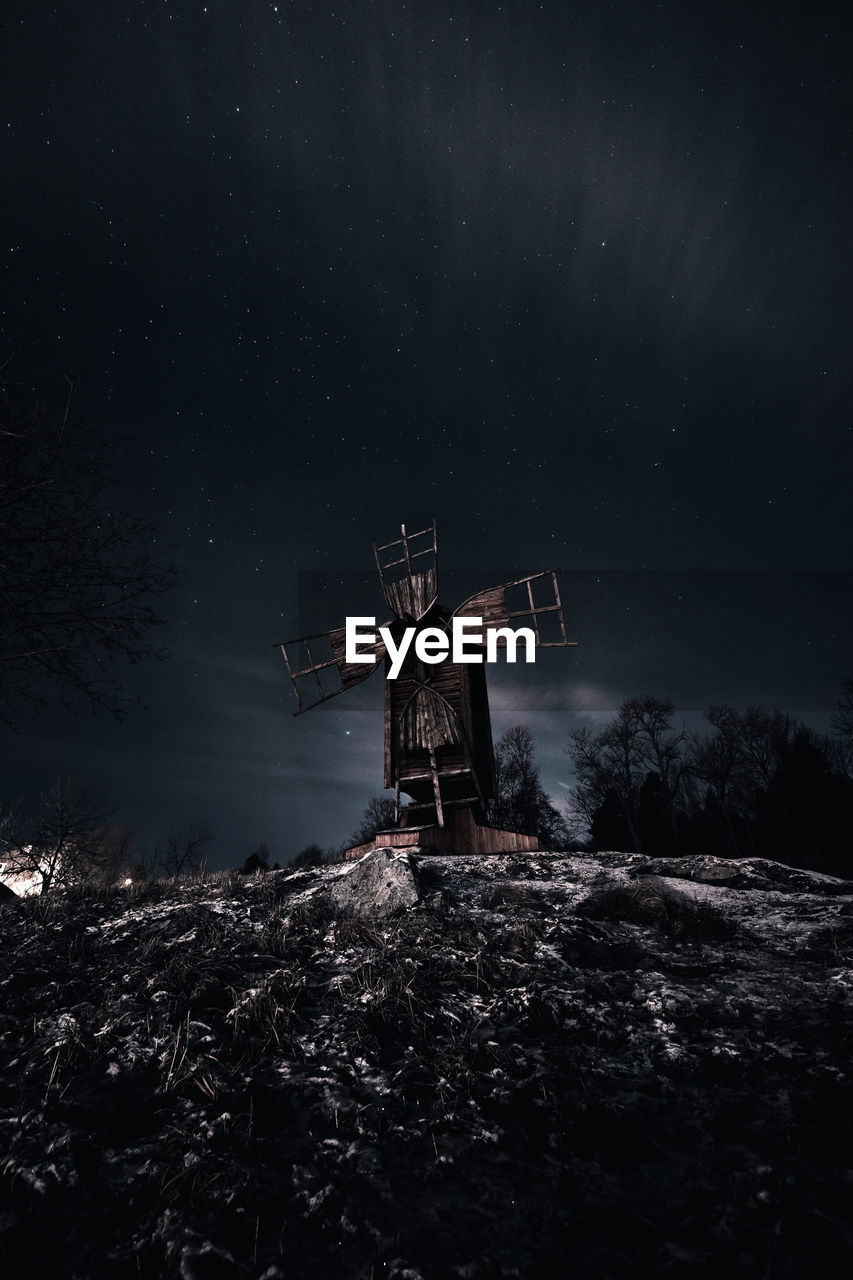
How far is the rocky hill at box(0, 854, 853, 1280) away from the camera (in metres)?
1.94

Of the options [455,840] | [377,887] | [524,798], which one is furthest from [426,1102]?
[524,798]

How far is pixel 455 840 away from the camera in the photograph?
11.9m

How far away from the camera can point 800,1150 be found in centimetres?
230

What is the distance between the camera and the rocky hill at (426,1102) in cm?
194

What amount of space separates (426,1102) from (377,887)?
3.64 meters

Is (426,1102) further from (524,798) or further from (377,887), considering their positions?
(524,798)

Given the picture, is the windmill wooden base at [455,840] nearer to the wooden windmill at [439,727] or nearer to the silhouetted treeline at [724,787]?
the wooden windmill at [439,727]

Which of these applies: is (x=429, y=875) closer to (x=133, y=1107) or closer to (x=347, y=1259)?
(x=133, y=1107)

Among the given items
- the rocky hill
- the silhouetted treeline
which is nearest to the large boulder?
the rocky hill

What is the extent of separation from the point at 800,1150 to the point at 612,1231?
1012mm

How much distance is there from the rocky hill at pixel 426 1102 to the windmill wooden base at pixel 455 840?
6.18m

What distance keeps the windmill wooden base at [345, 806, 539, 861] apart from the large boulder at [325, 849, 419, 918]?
459cm

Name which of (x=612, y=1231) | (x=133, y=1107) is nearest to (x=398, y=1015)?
(x=133, y=1107)

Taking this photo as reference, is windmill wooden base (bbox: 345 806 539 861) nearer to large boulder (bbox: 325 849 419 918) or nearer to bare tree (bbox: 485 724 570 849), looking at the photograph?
large boulder (bbox: 325 849 419 918)
